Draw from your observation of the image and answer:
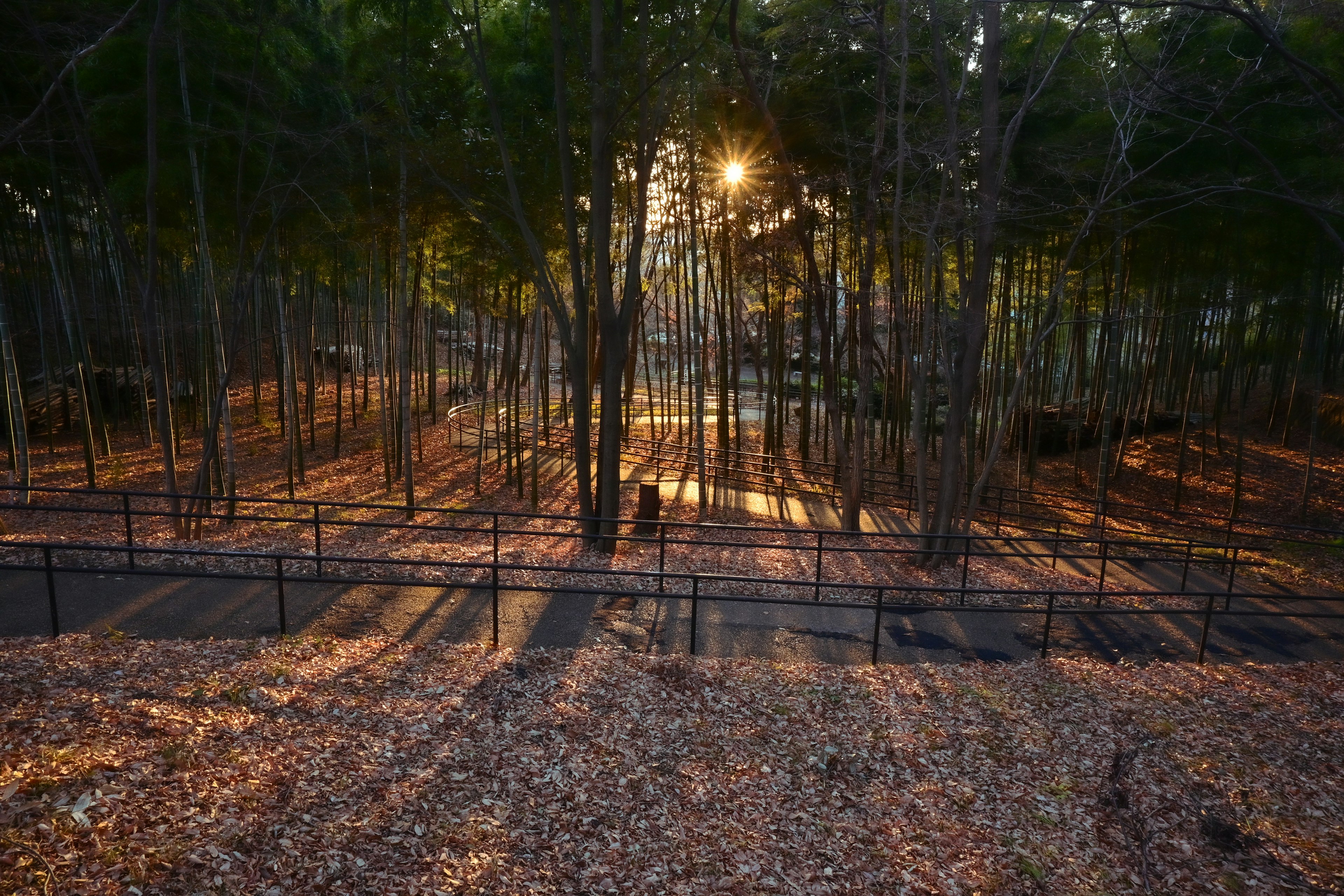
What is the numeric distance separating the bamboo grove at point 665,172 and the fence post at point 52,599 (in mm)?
2685

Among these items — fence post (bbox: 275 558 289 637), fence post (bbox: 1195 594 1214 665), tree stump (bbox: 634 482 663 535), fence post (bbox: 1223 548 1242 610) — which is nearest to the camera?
fence post (bbox: 275 558 289 637)

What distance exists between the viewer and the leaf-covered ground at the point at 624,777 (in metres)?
3.12

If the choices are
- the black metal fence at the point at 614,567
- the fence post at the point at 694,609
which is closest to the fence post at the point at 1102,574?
the black metal fence at the point at 614,567

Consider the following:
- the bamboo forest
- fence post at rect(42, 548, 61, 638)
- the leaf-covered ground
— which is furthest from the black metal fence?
the leaf-covered ground

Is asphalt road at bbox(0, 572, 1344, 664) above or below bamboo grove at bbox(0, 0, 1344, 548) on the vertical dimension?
below

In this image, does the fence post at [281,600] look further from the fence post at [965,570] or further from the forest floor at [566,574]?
the fence post at [965,570]

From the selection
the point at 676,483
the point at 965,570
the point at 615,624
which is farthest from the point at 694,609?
the point at 676,483

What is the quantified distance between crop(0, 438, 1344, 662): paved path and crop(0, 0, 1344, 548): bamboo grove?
1.43 meters

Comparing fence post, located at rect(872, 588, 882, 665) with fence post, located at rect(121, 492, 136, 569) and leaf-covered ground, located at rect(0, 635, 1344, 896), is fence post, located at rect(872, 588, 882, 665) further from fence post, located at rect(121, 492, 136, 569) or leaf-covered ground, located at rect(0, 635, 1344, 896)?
fence post, located at rect(121, 492, 136, 569)

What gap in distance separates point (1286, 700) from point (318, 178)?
10.7m

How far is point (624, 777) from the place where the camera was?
395cm

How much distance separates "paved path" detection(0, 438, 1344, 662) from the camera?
5.50 meters

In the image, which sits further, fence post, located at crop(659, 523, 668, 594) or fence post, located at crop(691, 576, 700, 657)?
fence post, located at crop(659, 523, 668, 594)

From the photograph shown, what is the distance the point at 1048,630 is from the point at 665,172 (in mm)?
10103
